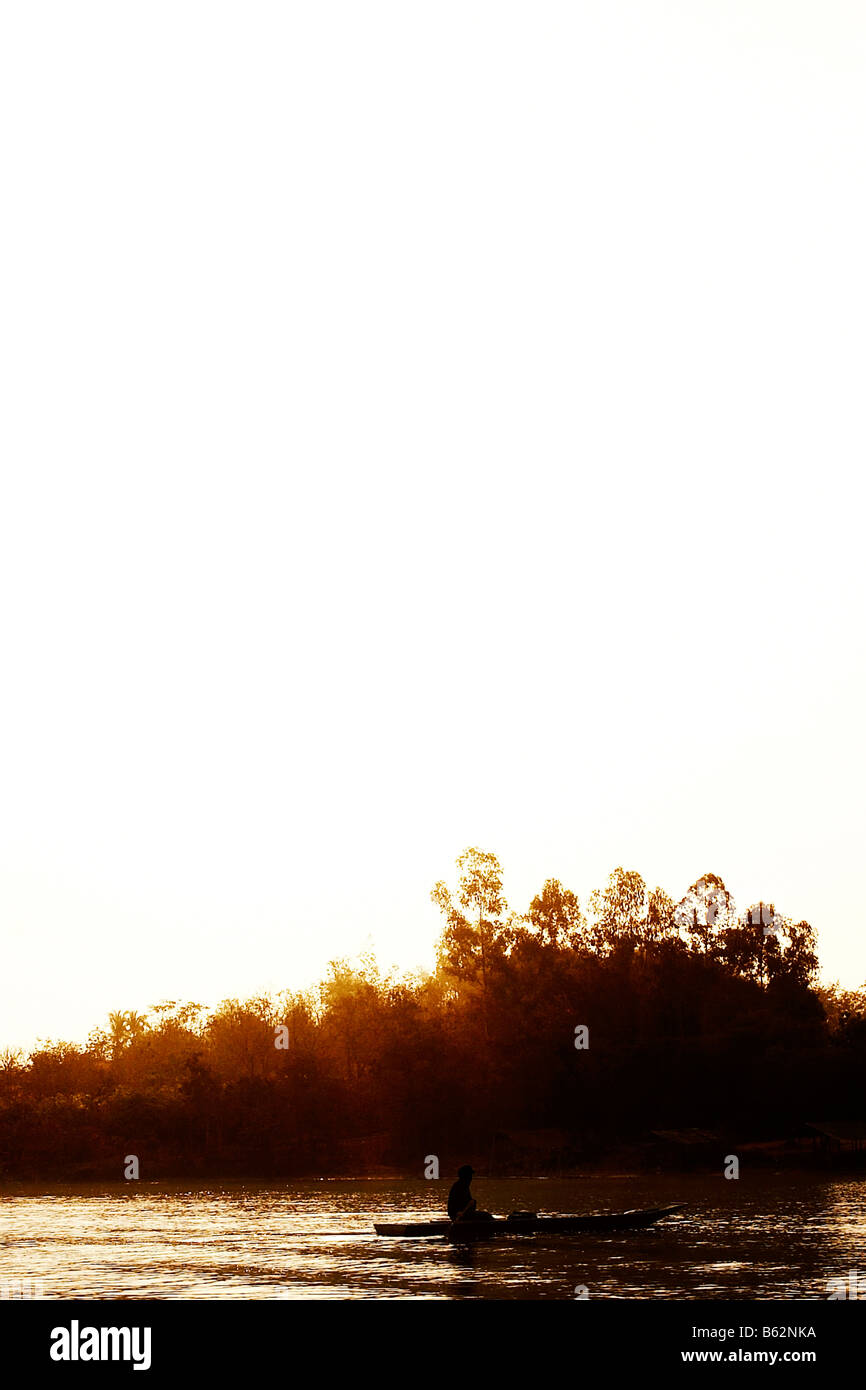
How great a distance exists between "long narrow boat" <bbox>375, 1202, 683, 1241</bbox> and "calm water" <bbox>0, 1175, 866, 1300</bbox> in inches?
21.0

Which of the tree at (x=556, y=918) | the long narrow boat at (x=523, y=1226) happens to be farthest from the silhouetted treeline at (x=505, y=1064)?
the long narrow boat at (x=523, y=1226)

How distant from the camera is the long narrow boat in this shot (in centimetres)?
4412

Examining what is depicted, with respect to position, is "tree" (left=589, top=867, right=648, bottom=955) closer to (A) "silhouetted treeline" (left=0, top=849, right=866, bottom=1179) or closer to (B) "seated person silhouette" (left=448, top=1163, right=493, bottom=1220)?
(A) "silhouetted treeline" (left=0, top=849, right=866, bottom=1179)

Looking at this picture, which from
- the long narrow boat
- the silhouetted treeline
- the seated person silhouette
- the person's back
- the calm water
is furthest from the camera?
the silhouetted treeline

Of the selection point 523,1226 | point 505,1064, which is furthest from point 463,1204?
point 505,1064

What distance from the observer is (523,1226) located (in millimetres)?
44375

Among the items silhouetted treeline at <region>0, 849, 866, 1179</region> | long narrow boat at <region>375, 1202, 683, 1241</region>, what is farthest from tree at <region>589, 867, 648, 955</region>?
long narrow boat at <region>375, 1202, 683, 1241</region>

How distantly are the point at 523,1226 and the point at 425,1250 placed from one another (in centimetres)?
408

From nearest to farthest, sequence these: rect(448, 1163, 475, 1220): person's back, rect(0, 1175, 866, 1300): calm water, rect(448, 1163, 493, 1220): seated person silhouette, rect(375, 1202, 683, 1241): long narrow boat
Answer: rect(0, 1175, 866, 1300): calm water
rect(375, 1202, 683, 1241): long narrow boat
rect(448, 1163, 493, 1220): seated person silhouette
rect(448, 1163, 475, 1220): person's back

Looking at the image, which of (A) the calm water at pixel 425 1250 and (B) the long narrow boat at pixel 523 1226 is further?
(B) the long narrow boat at pixel 523 1226

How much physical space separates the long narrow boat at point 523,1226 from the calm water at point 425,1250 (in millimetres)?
533

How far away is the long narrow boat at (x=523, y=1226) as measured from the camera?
44125mm

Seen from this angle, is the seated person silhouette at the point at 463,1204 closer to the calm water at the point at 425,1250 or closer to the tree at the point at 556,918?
the calm water at the point at 425,1250
